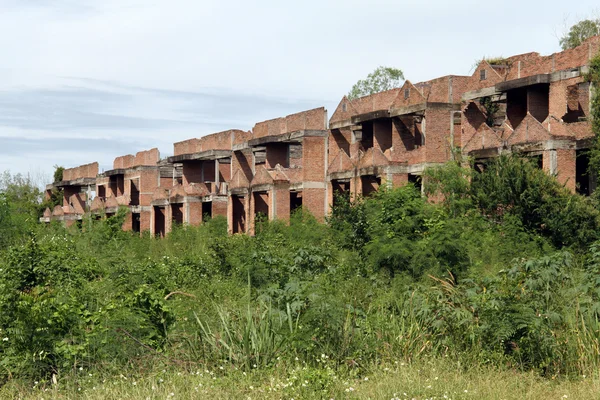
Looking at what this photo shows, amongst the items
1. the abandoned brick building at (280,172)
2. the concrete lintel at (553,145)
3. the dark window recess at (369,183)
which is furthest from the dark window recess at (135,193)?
the concrete lintel at (553,145)

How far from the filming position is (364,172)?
102ft

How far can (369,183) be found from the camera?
105 ft

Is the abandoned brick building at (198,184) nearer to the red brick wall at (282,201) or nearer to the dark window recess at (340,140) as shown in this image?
the red brick wall at (282,201)

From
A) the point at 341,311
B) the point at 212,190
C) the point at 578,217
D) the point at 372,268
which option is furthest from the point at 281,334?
the point at 212,190

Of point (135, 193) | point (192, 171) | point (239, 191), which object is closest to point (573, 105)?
point (239, 191)

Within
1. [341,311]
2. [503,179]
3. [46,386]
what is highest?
[503,179]

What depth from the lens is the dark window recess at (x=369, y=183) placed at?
31734 mm

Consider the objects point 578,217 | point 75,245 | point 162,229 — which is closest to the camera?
point 578,217

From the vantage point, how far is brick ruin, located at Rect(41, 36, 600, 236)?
24844mm

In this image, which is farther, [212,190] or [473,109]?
[212,190]

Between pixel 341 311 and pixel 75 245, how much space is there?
17.2 metres

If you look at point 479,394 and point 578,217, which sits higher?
point 578,217

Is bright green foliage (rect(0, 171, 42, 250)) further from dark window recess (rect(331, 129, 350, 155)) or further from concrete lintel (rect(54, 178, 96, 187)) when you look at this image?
dark window recess (rect(331, 129, 350, 155))

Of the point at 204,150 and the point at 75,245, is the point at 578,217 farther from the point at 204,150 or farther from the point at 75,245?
the point at 204,150
